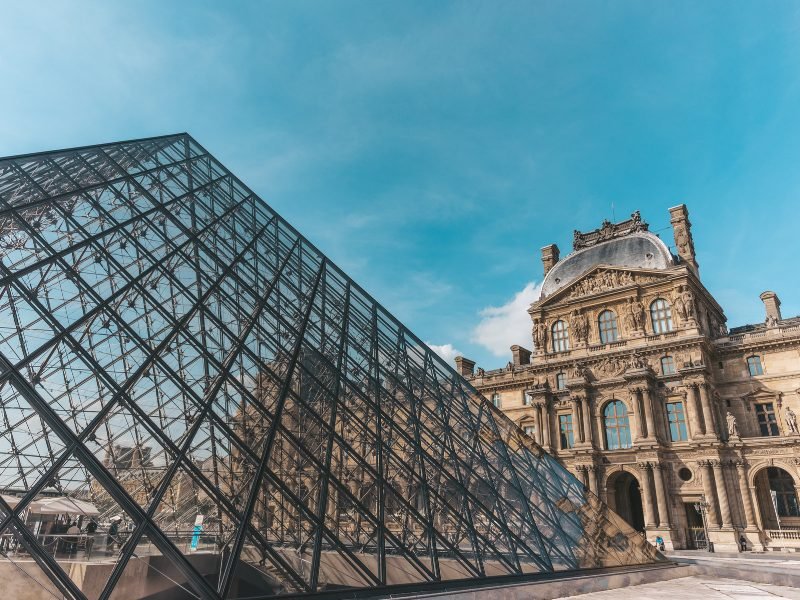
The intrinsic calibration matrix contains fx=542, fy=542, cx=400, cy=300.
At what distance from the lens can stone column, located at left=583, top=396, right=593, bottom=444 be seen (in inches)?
1345

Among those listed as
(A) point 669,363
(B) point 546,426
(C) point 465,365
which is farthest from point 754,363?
(C) point 465,365

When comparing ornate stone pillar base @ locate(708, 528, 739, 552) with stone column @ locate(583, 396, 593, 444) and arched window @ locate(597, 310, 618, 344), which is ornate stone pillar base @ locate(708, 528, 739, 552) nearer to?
stone column @ locate(583, 396, 593, 444)

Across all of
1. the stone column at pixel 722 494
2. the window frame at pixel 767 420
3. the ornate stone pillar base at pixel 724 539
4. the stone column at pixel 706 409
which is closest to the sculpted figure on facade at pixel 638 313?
the stone column at pixel 706 409

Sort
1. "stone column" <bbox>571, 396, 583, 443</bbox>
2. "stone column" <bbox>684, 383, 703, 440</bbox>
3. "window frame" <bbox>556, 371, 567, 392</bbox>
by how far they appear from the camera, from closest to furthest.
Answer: "stone column" <bbox>684, 383, 703, 440</bbox> < "stone column" <bbox>571, 396, 583, 443</bbox> < "window frame" <bbox>556, 371, 567, 392</bbox>

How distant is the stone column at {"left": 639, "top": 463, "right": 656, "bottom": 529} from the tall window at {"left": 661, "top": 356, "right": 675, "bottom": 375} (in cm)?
586

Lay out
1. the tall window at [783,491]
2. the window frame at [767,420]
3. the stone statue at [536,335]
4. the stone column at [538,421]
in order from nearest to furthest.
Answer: the tall window at [783,491], the window frame at [767,420], the stone column at [538,421], the stone statue at [536,335]

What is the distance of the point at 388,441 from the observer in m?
11.7

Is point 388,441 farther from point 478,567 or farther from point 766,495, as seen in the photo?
point 766,495

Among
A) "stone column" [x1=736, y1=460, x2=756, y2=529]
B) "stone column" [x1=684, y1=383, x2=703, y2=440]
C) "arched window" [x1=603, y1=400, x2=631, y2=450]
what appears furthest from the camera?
"arched window" [x1=603, y1=400, x2=631, y2=450]

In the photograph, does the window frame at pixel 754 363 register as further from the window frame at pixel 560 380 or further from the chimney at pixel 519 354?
the chimney at pixel 519 354

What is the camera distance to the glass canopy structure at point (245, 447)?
741cm

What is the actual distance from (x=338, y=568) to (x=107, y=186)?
38.2 feet

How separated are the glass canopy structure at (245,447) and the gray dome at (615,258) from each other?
988 inches

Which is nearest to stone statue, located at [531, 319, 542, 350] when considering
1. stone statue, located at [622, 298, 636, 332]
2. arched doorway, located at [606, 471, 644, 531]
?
stone statue, located at [622, 298, 636, 332]
